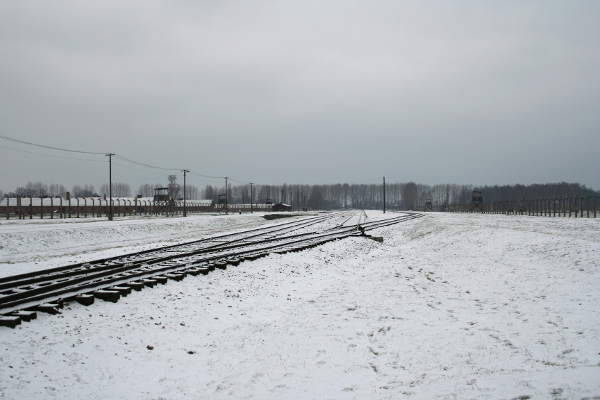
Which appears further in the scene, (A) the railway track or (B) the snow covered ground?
(A) the railway track

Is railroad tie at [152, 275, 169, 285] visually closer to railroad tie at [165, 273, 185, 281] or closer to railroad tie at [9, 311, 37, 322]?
railroad tie at [165, 273, 185, 281]

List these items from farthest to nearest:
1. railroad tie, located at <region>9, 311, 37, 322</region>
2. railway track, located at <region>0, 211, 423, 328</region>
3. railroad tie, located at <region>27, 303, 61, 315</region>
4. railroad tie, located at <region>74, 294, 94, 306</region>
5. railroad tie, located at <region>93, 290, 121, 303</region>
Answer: railroad tie, located at <region>93, 290, 121, 303</region>, railroad tie, located at <region>74, 294, 94, 306</region>, railway track, located at <region>0, 211, 423, 328</region>, railroad tie, located at <region>27, 303, 61, 315</region>, railroad tie, located at <region>9, 311, 37, 322</region>

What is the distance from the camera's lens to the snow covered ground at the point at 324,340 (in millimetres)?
5824

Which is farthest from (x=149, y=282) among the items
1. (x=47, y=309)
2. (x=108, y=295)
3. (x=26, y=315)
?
(x=26, y=315)

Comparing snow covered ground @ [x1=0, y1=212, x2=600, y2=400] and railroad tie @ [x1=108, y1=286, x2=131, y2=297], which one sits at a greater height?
railroad tie @ [x1=108, y1=286, x2=131, y2=297]

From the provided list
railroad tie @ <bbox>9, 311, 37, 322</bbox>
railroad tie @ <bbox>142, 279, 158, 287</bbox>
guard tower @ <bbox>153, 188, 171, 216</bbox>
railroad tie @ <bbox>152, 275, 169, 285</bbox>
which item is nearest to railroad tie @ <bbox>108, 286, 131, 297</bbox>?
railroad tie @ <bbox>142, 279, 158, 287</bbox>

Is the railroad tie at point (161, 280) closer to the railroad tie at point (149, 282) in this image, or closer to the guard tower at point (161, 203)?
the railroad tie at point (149, 282)

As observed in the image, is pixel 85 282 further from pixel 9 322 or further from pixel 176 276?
pixel 9 322

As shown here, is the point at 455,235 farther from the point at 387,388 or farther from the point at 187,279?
the point at 387,388

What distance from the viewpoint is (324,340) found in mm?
7879

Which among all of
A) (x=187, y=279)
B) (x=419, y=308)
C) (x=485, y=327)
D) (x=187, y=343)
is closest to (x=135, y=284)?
(x=187, y=279)

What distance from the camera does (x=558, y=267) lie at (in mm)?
13945

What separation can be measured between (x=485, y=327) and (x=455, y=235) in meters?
18.2

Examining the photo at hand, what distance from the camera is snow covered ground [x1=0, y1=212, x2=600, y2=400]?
19.1 ft
